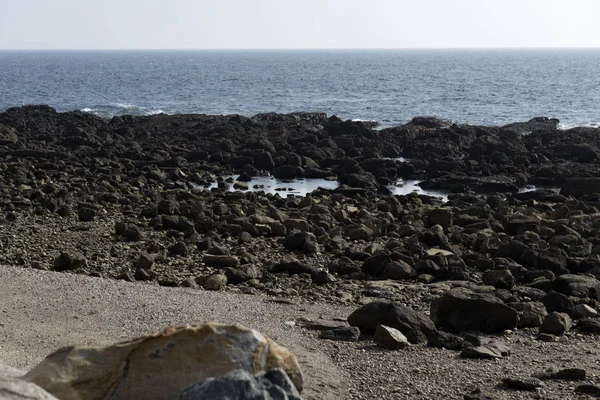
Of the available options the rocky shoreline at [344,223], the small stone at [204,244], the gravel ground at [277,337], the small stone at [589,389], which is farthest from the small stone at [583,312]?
the small stone at [204,244]

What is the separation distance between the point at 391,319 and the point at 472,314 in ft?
4.24

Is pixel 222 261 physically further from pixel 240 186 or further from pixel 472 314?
pixel 240 186

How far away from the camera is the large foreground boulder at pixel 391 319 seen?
1062 cm

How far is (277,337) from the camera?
400 inches

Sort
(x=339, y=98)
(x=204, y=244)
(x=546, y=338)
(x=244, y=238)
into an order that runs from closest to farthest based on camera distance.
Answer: (x=546, y=338)
(x=204, y=244)
(x=244, y=238)
(x=339, y=98)

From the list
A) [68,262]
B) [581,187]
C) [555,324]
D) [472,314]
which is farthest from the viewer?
[581,187]

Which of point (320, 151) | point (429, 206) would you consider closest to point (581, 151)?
point (320, 151)

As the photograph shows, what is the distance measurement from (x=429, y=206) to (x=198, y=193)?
645cm

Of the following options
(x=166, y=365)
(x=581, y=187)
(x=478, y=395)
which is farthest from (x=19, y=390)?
(x=581, y=187)

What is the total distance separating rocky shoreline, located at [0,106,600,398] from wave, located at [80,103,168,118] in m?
18.0

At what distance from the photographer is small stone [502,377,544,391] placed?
8.85 metres

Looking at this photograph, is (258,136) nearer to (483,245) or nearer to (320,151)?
(320,151)

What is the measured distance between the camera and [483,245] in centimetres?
1706

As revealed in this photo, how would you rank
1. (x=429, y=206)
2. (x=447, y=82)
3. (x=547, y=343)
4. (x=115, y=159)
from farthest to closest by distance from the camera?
1. (x=447, y=82)
2. (x=115, y=159)
3. (x=429, y=206)
4. (x=547, y=343)
